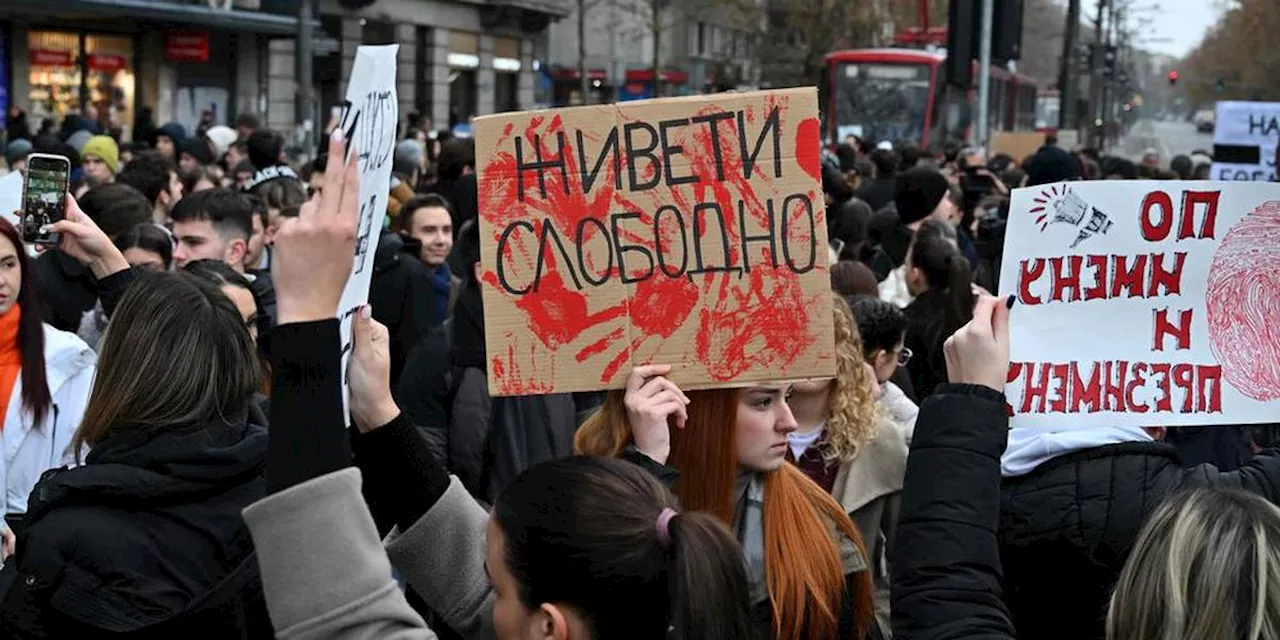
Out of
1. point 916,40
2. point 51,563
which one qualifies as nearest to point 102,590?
point 51,563

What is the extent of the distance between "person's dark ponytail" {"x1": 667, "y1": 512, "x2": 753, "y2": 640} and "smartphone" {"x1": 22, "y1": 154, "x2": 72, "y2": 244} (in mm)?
2993

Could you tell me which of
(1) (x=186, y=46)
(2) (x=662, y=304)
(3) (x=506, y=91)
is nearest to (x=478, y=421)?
(2) (x=662, y=304)

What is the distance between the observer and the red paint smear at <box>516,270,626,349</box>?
3508 millimetres

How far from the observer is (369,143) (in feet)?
10.1

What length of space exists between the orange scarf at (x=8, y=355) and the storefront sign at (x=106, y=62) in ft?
89.1

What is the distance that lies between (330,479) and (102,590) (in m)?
0.99

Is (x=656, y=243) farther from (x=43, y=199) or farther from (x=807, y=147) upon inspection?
(x=43, y=199)

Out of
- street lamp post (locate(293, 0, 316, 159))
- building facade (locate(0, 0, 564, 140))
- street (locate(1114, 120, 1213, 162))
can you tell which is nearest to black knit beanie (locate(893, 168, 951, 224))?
street lamp post (locate(293, 0, 316, 159))

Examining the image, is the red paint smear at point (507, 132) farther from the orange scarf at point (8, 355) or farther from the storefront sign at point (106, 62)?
the storefront sign at point (106, 62)

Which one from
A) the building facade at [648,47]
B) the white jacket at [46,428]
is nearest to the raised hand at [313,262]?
the white jacket at [46,428]

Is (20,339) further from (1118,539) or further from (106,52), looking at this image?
(106,52)

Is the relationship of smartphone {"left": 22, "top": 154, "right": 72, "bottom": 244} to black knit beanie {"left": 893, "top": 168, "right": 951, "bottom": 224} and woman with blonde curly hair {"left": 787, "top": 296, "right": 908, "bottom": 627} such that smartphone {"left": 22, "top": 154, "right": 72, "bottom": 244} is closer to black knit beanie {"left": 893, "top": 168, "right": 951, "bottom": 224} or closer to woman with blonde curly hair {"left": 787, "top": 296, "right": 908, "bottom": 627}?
woman with blonde curly hair {"left": 787, "top": 296, "right": 908, "bottom": 627}

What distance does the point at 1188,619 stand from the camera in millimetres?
2396

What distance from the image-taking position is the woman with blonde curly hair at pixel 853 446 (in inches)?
175
